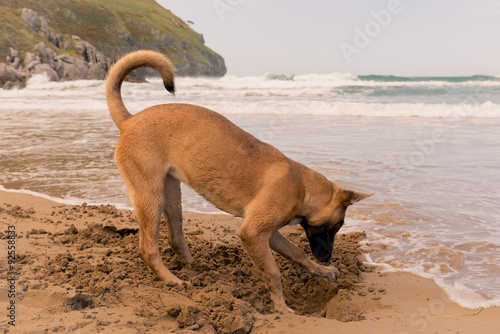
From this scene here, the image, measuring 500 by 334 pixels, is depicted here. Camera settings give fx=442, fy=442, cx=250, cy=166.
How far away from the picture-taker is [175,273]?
411cm

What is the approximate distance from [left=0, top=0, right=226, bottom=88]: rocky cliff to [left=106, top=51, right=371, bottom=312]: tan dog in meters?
47.8

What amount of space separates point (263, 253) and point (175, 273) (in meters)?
0.96

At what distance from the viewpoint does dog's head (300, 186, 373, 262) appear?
3936mm

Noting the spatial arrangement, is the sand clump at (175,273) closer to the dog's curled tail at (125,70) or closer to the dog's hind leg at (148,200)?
the dog's hind leg at (148,200)

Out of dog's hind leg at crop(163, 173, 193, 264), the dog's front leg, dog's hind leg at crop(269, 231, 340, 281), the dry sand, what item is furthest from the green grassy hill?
the dog's front leg

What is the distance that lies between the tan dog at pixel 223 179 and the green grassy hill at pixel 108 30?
60.6 m

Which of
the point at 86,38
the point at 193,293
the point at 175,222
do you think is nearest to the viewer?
the point at 193,293

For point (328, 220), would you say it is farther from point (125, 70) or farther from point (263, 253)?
point (125, 70)

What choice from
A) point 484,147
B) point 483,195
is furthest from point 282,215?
point 484,147

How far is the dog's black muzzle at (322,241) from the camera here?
4113 millimetres

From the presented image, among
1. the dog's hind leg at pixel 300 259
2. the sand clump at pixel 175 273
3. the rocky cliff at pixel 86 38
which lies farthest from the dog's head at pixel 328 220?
the rocky cliff at pixel 86 38

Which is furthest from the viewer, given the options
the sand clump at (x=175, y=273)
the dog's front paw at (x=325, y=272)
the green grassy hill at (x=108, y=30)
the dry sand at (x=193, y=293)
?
the green grassy hill at (x=108, y=30)

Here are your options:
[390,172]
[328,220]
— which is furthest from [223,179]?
[390,172]

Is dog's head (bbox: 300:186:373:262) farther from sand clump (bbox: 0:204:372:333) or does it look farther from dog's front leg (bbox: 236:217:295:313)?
dog's front leg (bbox: 236:217:295:313)
